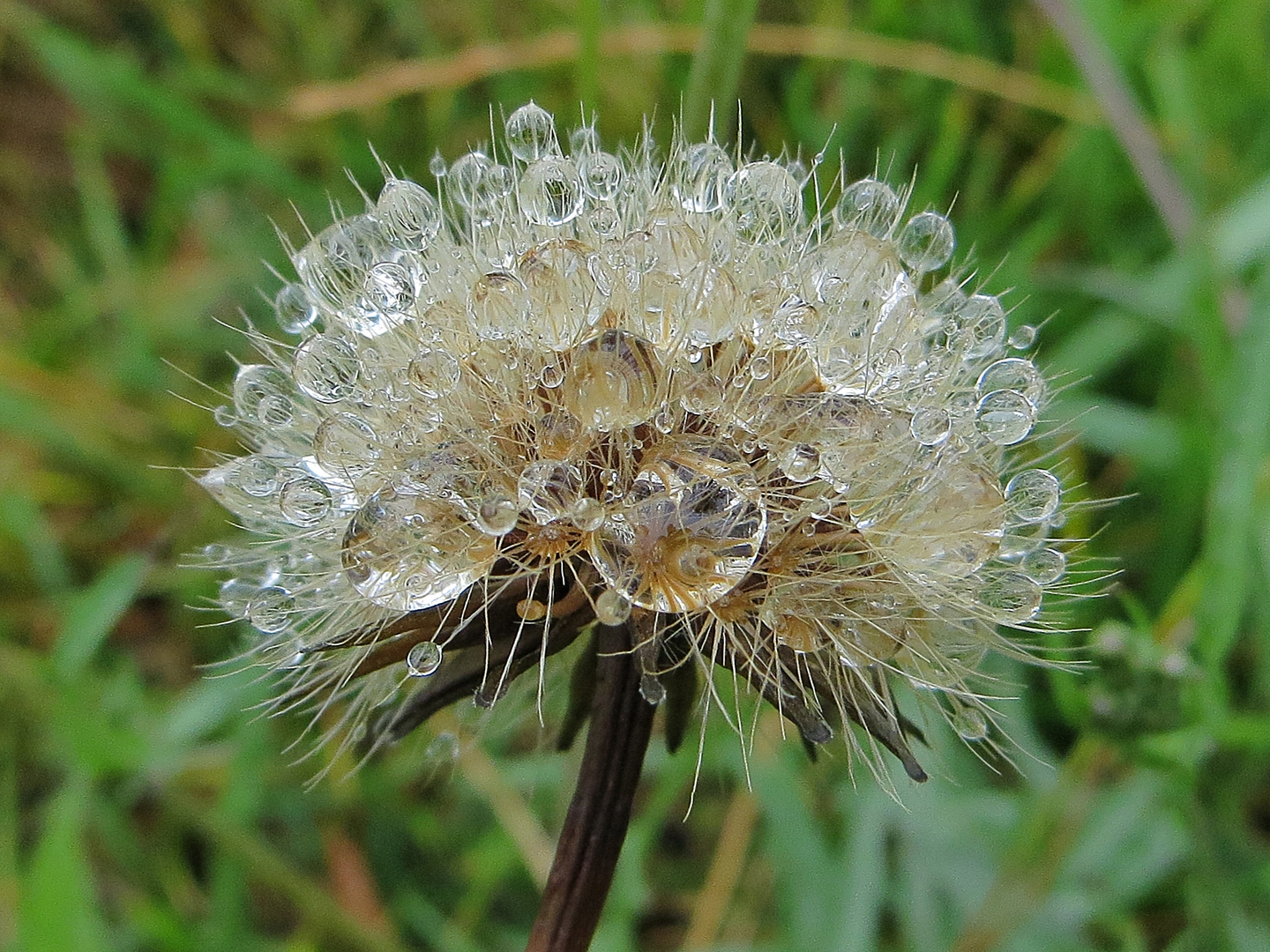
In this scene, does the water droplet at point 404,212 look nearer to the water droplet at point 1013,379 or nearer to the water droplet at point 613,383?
the water droplet at point 613,383

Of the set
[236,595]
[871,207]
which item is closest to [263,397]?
[236,595]

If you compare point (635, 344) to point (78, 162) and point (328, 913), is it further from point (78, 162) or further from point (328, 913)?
point (78, 162)

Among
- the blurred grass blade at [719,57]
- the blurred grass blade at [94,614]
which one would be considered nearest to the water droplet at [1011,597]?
the blurred grass blade at [719,57]

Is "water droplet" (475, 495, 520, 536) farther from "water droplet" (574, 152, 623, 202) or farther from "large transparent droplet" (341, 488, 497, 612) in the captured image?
"water droplet" (574, 152, 623, 202)

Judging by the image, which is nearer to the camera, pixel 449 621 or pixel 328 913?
pixel 449 621

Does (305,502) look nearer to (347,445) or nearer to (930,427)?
Result: (347,445)

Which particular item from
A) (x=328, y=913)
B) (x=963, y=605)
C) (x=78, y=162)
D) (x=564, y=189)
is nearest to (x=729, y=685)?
(x=963, y=605)
